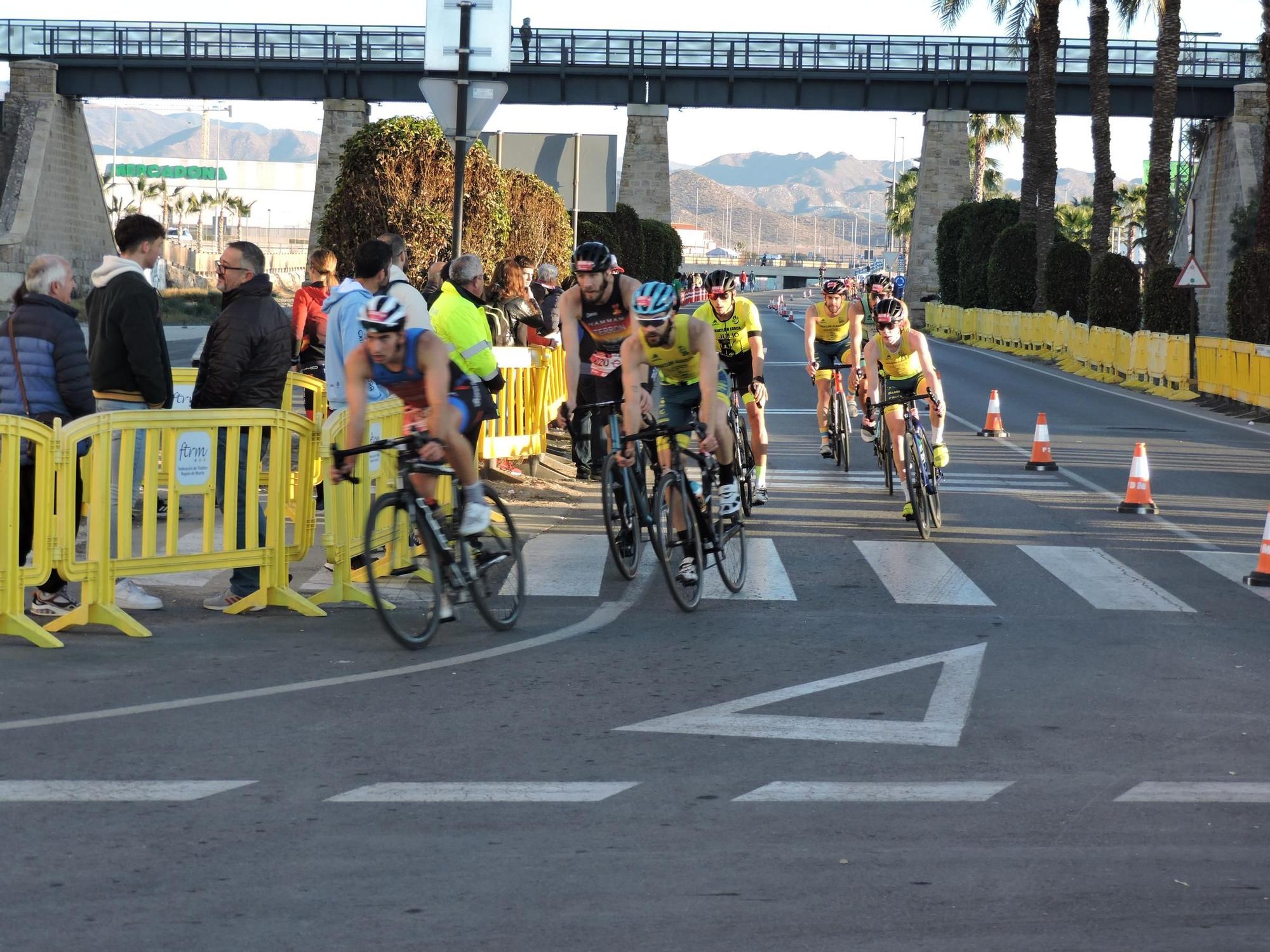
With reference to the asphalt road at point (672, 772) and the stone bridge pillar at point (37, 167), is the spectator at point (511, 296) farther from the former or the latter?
the stone bridge pillar at point (37, 167)

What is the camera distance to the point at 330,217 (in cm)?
1853

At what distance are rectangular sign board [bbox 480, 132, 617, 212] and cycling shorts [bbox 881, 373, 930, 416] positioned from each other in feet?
49.9

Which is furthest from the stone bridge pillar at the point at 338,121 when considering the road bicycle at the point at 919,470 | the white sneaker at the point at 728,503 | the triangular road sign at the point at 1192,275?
the white sneaker at the point at 728,503

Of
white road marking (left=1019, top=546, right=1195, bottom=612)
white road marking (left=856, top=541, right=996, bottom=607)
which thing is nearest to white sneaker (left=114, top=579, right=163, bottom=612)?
white road marking (left=856, top=541, right=996, bottom=607)

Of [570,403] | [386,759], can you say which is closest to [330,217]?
[570,403]

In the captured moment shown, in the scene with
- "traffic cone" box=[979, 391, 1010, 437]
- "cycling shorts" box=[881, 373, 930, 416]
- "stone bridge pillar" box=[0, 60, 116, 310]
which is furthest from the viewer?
"stone bridge pillar" box=[0, 60, 116, 310]

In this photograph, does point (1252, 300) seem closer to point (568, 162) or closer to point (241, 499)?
point (568, 162)

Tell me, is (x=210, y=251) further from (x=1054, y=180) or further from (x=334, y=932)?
(x=334, y=932)

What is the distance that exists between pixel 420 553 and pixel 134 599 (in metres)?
1.86

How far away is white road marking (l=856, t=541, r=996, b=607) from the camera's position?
1006 cm

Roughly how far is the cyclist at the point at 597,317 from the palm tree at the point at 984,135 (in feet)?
257

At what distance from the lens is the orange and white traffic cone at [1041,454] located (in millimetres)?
17894

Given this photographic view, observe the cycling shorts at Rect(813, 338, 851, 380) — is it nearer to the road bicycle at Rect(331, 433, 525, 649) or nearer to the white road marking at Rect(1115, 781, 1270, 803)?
the road bicycle at Rect(331, 433, 525, 649)

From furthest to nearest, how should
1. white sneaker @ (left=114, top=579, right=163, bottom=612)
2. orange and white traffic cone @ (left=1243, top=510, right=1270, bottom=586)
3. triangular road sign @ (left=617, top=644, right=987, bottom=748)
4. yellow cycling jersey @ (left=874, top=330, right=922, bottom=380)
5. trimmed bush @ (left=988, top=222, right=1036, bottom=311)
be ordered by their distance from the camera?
trimmed bush @ (left=988, top=222, right=1036, bottom=311), yellow cycling jersey @ (left=874, top=330, right=922, bottom=380), orange and white traffic cone @ (left=1243, top=510, right=1270, bottom=586), white sneaker @ (left=114, top=579, right=163, bottom=612), triangular road sign @ (left=617, top=644, right=987, bottom=748)
